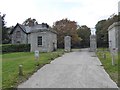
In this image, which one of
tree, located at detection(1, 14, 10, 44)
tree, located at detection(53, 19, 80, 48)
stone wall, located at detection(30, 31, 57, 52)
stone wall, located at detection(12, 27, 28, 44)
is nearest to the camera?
stone wall, located at detection(30, 31, 57, 52)

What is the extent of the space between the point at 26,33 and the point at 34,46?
12.1 metres

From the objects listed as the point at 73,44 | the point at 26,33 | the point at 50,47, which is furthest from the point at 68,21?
the point at 50,47

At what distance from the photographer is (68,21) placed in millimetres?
67062

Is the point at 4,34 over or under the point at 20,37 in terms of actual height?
over

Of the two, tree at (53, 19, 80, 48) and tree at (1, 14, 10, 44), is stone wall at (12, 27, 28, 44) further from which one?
tree at (53, 19, 80, 48)

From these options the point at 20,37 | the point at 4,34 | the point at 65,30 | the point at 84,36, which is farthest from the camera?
the point at 84,36

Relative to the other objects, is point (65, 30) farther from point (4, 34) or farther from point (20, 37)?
point (4, 34)

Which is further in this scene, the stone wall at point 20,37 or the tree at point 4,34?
the tree at point 4,34

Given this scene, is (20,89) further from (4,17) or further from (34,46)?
(4,17)

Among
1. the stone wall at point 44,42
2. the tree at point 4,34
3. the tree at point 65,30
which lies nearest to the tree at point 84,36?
the tree at point 65,30

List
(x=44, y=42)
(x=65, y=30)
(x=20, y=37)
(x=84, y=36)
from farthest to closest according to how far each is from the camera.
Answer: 1. (x=84, y=36)
2. (x=65, y=30)
3. (x=20, y=37)
4. (x=44, y=42)

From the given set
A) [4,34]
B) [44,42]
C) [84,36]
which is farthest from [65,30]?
[44,42]

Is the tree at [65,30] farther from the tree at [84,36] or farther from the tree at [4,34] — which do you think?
the tree at [4,34]

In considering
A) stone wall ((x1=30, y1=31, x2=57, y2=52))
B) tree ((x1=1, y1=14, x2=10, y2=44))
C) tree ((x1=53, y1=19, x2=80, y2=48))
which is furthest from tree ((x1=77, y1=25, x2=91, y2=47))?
stone wall ((x1=30, y1=31, x2=57, y2=52))
